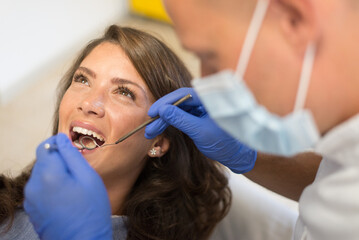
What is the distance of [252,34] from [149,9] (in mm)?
2820

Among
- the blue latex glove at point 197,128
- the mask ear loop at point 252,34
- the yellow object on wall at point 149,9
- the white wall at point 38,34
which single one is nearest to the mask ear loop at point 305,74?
the mask ear loop at point 252,34

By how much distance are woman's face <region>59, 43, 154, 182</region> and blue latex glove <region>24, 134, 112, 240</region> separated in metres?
0.29

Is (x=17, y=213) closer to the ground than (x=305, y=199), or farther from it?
closer to the ground

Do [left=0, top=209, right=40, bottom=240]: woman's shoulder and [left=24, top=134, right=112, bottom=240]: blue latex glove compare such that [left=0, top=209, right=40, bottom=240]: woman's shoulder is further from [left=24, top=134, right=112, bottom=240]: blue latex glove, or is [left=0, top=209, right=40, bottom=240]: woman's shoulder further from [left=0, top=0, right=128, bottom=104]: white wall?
[left=0, top=0, right=128, bottom=104]: white wall

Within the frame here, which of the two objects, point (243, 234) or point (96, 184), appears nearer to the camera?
point (96, 184)

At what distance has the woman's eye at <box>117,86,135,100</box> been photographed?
1.38m

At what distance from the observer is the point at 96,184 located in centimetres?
101

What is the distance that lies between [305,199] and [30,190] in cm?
66

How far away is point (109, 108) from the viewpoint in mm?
1341

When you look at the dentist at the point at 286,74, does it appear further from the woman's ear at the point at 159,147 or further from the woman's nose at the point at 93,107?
the woman's ear at the point at 159,147

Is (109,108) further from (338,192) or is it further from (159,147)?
(338,192)

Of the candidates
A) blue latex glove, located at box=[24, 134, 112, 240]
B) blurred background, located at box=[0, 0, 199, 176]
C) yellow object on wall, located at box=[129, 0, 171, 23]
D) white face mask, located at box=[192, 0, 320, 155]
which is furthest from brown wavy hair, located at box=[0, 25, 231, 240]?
yellow object on wall, located at box=[129, 0, 171, 23]

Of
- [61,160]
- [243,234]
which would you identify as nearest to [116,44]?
[61,160]

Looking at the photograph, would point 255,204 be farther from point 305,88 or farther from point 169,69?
point 305,88
